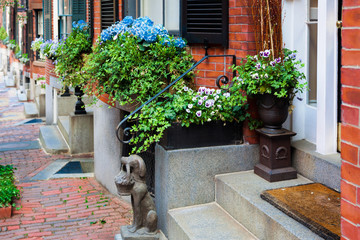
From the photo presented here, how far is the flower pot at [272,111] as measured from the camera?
4.33 meters

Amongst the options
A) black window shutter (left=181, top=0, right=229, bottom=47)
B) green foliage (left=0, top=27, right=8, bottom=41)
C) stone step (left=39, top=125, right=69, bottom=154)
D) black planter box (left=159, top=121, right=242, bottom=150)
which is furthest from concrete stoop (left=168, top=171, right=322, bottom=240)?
green foliage (left=0, top=27, right=8, bottom=41)

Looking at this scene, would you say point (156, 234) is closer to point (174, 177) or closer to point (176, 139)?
point (174, 177)

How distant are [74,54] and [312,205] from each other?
18.3ft

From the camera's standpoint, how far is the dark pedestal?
4383mm

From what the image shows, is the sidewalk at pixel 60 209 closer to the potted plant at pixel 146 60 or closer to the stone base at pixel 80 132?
the stone base at pixel 80 132

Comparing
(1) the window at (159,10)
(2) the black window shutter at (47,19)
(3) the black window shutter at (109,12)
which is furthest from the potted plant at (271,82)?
(2) the black window shutter at (47,19)

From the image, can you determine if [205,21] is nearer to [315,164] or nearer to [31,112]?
[315,164]

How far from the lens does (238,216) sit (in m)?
4.15

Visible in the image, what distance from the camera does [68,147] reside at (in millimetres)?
9750

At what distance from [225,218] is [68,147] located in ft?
19.9

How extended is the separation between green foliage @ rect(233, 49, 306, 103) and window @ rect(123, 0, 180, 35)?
143 centimetres

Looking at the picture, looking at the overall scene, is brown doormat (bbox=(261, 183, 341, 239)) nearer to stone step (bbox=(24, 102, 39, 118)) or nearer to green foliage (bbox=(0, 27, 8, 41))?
stone step (bbox=(24, 102, 39, 118))

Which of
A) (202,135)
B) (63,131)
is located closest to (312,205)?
(202,135)

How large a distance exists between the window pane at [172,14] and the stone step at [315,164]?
2.00 metres
